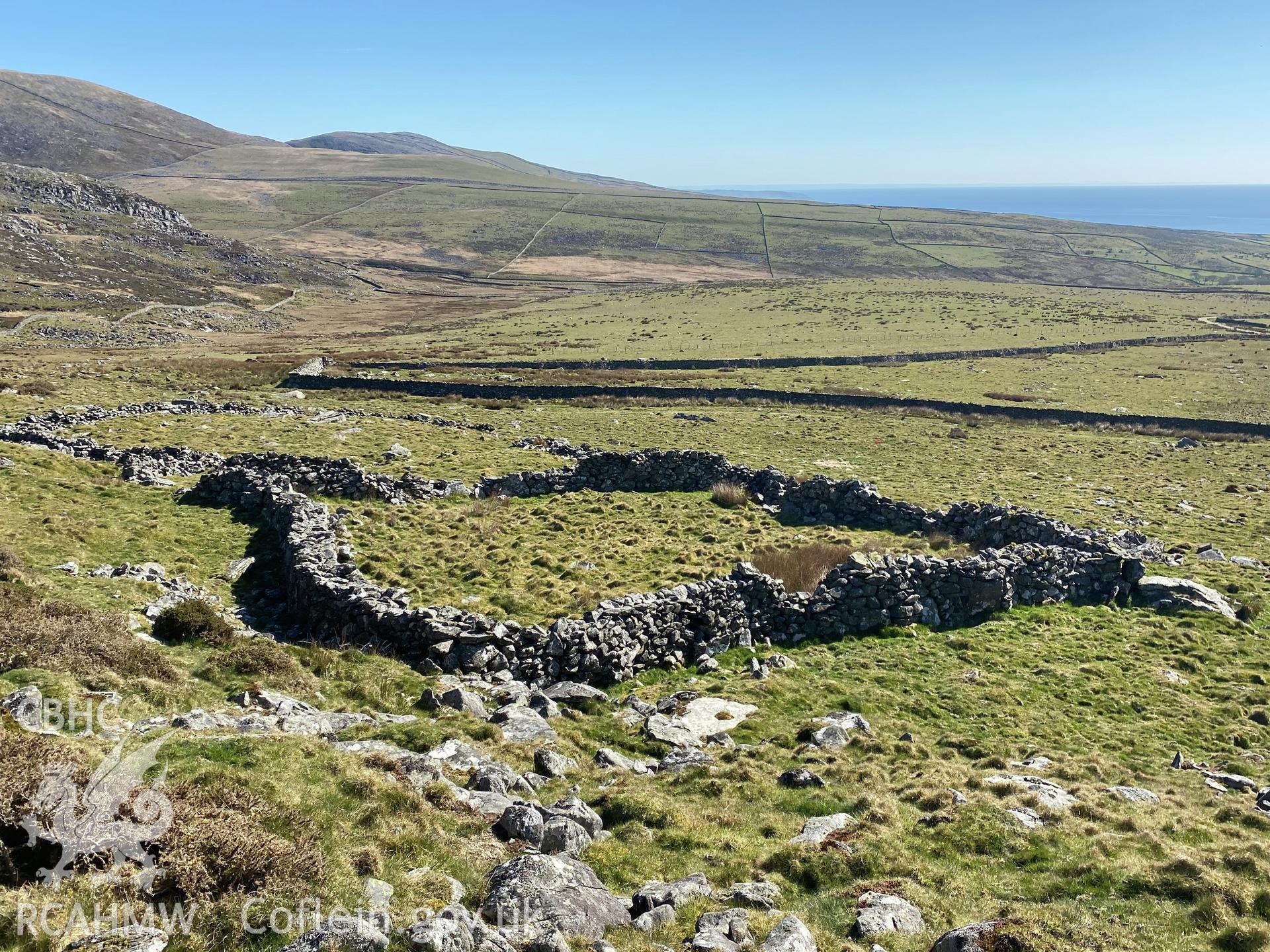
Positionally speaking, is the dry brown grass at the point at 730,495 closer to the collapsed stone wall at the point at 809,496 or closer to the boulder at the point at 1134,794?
the collapsed stone wall at the point at 809,496

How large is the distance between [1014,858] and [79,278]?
141187 mm

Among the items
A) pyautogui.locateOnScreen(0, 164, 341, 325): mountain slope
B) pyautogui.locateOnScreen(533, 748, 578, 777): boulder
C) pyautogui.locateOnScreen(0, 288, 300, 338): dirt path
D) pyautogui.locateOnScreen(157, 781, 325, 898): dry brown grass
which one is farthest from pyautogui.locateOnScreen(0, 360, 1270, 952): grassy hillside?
pyautogui.locateOnScreen(0, 164, 341, 325): mountain slope

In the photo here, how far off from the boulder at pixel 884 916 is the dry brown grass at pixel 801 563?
11.8m

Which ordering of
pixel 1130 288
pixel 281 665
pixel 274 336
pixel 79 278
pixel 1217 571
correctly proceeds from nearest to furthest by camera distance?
1. pixel 281 665
2. pixel 1217 571
3. pixel 274 336
4. pixel 79 278
5. pixel 1130 288

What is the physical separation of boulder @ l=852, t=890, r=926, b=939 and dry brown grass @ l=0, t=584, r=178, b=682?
10913mm

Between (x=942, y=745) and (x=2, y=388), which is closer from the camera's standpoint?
(x=942, y=745)

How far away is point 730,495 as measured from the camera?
3109cm

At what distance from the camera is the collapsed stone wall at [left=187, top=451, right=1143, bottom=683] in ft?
54.8

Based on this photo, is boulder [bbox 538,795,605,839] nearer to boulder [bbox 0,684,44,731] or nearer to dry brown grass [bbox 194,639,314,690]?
dry brown grass [bbox 194,639,314,690]

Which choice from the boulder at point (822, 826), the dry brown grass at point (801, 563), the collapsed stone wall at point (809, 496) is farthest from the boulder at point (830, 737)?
the collapsed stone wall at point (809, 496)

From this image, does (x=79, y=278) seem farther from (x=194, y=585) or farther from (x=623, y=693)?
(x=623, y=693)

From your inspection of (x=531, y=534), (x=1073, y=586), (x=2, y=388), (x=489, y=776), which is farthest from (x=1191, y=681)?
(x=2, y=388)

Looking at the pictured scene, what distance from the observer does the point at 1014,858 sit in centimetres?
1050

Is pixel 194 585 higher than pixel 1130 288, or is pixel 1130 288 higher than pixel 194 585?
pixel 1130 288
